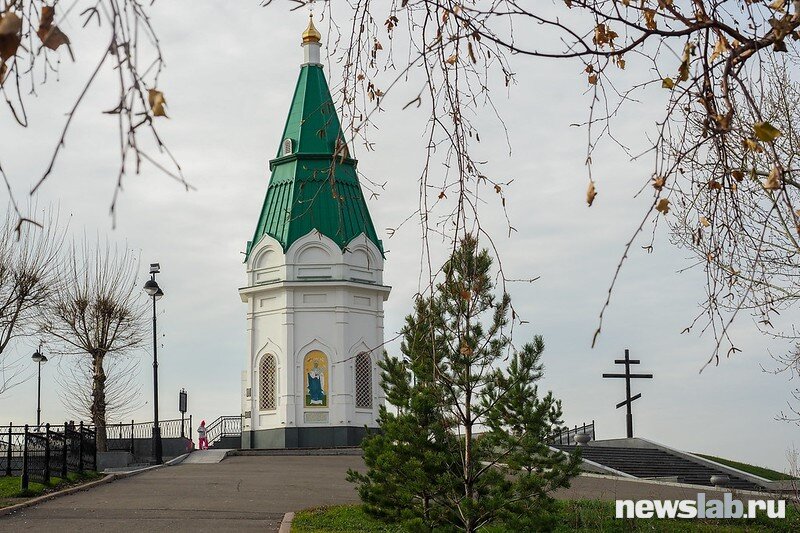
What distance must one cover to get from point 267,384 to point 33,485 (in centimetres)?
1921

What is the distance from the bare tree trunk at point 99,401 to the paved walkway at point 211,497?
533 cm

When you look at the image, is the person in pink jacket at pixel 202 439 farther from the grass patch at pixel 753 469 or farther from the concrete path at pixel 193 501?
the grass patch at pixel 753 469

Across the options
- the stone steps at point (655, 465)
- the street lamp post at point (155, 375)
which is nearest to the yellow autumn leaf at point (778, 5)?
the stone steps at point (655, 465)

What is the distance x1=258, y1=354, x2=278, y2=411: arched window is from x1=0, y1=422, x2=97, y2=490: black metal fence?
12553 millimetres

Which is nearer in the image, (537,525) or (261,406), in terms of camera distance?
(537,525)

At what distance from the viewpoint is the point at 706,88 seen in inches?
205

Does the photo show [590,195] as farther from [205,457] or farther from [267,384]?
[267,384]

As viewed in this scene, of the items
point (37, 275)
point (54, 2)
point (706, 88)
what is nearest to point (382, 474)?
point (706, 88)

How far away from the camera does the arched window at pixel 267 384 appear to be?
40.4m

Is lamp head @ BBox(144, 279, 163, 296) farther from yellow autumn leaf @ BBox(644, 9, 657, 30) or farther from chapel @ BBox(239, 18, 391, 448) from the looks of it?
yellow autumn leaf @ BBox(644, 9, 657, 30)

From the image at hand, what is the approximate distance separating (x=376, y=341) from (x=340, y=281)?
316cm

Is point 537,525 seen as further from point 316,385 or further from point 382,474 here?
point 316,385

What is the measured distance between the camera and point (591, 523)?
1592cm

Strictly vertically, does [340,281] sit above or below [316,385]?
above
